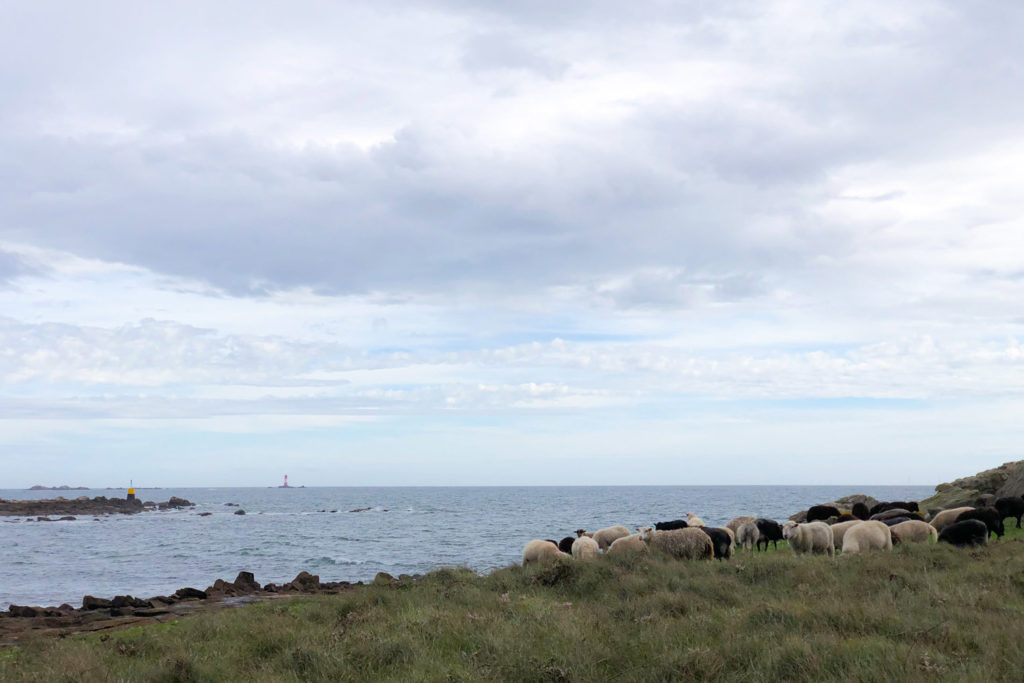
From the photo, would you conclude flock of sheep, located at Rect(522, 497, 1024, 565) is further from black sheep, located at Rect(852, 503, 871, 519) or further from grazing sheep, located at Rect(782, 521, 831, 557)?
black sheep, located at Rect(852, 503, 871, 519)

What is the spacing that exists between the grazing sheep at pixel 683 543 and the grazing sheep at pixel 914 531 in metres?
4.94

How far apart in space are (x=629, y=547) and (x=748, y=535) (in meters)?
6.28

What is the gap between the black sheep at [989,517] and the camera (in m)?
20.9

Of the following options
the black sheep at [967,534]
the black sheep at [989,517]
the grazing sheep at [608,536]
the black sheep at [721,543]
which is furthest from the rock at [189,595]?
the black sheep at [989,517]

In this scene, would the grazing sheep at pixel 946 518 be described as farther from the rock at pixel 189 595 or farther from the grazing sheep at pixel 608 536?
the rock at pixel 189 595

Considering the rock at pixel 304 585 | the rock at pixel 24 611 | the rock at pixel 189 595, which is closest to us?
the rock at pixel 24 611

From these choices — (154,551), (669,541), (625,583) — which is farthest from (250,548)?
(625,583)

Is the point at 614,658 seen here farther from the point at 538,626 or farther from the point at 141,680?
the point at 141,680

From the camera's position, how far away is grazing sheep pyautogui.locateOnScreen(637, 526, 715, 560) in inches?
783

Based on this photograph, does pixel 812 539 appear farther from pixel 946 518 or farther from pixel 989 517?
pixel 989 517

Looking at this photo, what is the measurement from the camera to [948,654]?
353 inches

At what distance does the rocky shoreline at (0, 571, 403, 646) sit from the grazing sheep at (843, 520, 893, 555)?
1149cm

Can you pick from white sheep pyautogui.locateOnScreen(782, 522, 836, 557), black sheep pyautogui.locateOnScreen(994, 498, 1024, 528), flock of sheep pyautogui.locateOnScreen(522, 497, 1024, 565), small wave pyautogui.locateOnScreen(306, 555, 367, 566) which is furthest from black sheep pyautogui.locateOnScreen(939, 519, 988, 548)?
small wave pyautogui.locateOnScreen(306, 555, 367, 566)

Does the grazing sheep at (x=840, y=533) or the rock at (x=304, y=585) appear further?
the rock at (x=304, y=585)
